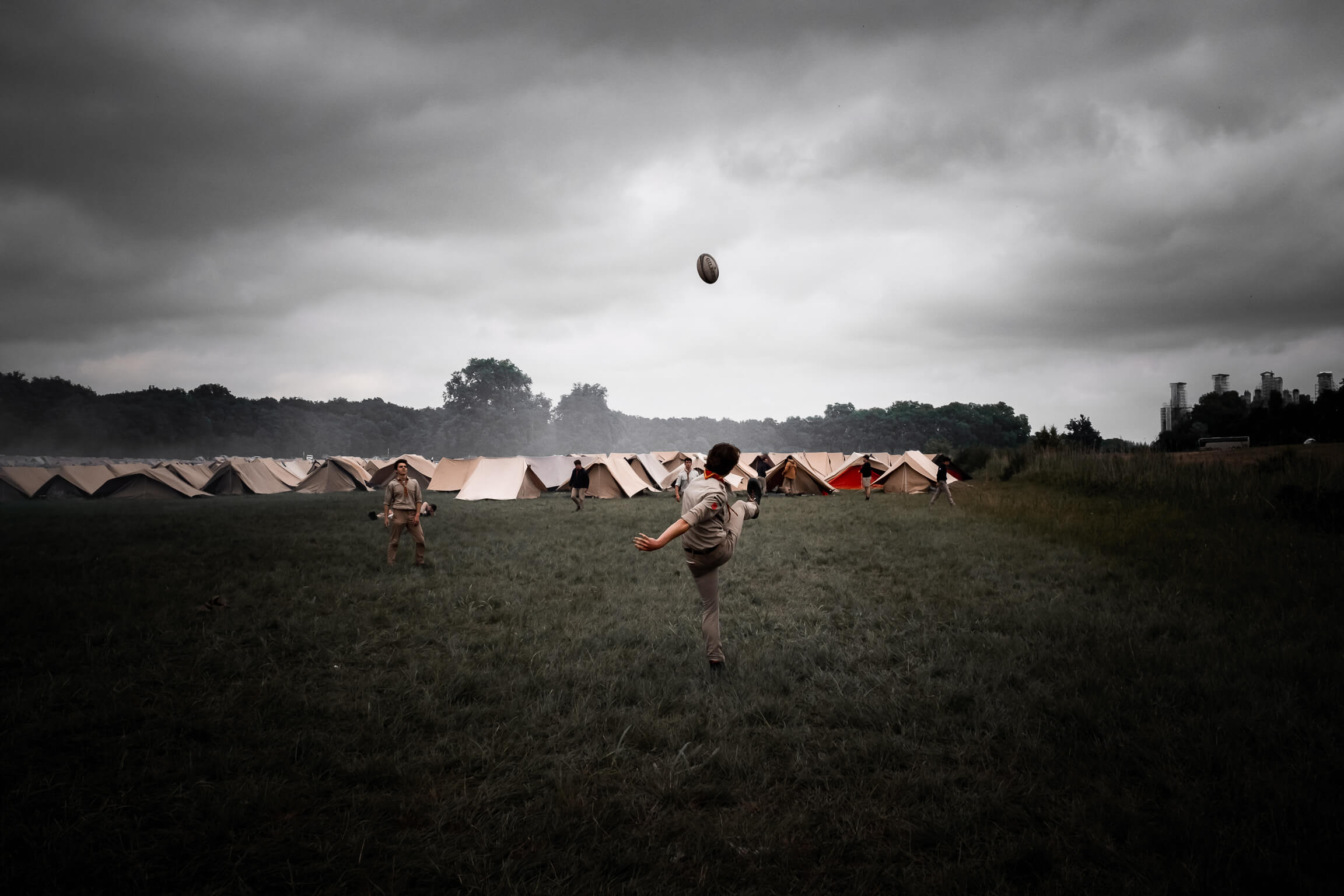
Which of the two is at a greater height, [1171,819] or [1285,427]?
[1285,427]

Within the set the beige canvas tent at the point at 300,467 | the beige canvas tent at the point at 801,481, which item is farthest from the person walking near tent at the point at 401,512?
the beige canvas tent at the point at 300,467

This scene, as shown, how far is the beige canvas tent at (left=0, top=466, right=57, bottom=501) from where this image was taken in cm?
2450

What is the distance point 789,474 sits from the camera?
95.2ft

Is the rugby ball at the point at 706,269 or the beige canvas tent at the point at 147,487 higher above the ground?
the rugby ball at the point at 706,269

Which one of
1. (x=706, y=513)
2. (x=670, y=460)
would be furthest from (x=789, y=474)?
(x=706, y=513)

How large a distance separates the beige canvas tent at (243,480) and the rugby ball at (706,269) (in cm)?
2850

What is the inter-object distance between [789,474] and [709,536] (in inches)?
957

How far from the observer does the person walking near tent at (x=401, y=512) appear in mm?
10477

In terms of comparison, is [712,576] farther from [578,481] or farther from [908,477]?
[908,477]

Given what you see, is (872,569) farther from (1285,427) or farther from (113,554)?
(1285,427)

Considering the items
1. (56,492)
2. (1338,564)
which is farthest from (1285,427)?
(56,492)

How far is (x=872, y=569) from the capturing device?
1012cm

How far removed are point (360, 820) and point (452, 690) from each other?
72.4 inches

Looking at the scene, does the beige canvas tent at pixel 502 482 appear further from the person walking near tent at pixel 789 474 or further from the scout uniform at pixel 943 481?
the scout uniform at pixel 943 481
